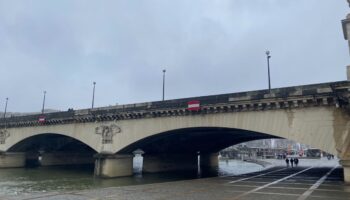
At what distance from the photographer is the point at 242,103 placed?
28141 millimetres

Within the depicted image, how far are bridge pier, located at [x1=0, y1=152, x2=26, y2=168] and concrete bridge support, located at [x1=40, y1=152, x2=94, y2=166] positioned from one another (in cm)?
437

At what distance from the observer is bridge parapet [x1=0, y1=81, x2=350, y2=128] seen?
24.1 meters

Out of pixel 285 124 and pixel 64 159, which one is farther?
pixel 64 159

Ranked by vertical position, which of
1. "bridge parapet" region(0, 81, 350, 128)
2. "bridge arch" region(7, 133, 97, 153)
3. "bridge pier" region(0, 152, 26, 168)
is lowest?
"bridge pier" region(0, 152, 26, 168)

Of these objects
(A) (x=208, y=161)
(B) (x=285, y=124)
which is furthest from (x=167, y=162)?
(B) (x=285, y=124)

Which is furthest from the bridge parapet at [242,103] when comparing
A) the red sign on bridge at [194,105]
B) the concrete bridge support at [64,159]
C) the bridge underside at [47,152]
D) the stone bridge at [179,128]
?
the concrete bridge support at [64,159]

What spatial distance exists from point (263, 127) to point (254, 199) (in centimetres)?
1128

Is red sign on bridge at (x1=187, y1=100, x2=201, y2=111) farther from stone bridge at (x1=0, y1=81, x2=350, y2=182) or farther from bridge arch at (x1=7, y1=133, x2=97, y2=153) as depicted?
bridge arch at (x1=7, y1=133, x2=97, y2=153)

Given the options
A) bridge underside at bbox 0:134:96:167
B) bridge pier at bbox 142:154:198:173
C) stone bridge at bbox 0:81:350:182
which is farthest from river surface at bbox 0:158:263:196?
bridge underside at bbox 0:134:96:167

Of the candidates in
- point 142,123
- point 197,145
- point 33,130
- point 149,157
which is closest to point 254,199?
point 142,123

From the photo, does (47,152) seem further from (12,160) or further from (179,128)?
(179,128)

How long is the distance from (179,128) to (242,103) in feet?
24.1

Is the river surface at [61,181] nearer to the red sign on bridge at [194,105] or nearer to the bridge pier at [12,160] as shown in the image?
the red sign on bridge at [194,105]

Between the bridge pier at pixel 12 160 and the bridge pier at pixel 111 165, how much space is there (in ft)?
81.3
